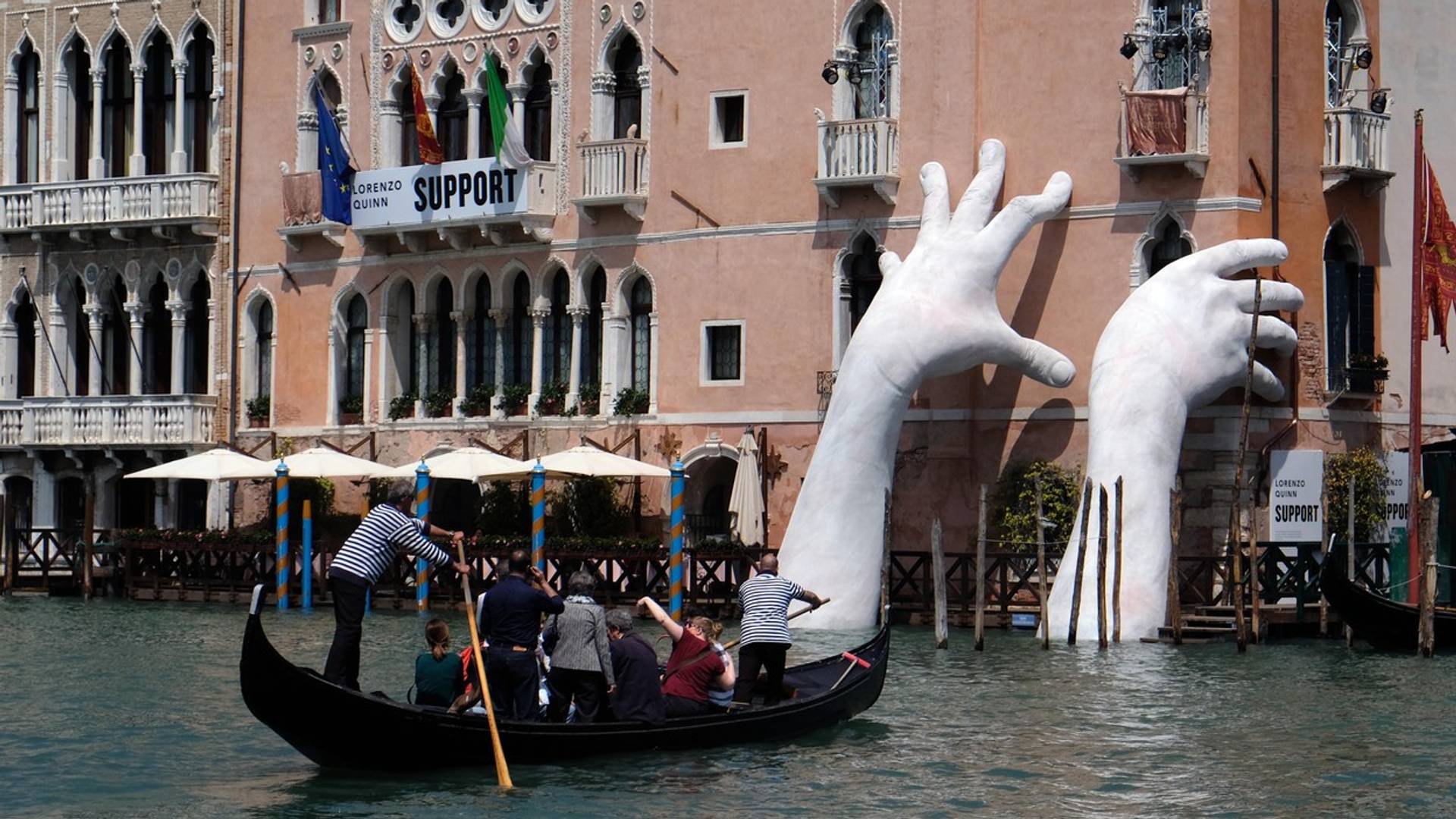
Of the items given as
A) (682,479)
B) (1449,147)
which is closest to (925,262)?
(682,479)

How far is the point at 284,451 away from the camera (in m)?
37.1

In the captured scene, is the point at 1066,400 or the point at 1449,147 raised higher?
the point at 1449,147

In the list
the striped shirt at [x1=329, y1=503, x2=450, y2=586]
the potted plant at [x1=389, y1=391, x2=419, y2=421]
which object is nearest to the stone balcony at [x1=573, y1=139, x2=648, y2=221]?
the potted plant at [x1=389, y1=391, x2=419, y2=421]

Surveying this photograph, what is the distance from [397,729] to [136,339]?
22565mm

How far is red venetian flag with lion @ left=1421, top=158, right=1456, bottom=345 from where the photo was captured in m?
30.1

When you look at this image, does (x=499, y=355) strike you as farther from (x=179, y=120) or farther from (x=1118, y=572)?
(x=1118, y=572)

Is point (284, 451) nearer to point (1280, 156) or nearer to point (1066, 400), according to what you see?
point (1066, 400)

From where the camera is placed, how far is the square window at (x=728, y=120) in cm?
3300

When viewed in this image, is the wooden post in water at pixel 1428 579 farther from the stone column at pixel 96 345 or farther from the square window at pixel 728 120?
the stone column at pixel 96 345

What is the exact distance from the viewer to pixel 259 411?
124ft

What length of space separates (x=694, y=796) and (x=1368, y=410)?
1585 centimetres

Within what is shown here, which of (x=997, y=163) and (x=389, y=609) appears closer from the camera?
(x=997, y=163)

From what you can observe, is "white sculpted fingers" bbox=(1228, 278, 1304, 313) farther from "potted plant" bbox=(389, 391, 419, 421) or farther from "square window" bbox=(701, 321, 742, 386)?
"potted plant" bbox=(389, 391, 419, 421)

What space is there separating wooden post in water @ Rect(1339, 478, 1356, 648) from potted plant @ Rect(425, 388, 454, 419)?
12618mm
